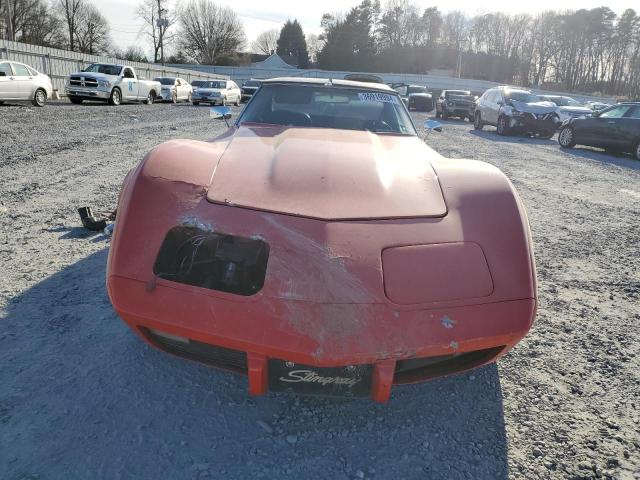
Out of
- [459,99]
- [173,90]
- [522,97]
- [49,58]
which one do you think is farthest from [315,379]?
[49,58]

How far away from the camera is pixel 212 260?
1812 mm

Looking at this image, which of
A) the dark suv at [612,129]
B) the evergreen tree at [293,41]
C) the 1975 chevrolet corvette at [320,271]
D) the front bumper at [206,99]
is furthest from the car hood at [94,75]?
the evergreen tree at [293,41]

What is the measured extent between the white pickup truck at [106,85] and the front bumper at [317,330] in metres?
18.6

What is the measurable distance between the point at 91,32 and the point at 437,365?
221 ft

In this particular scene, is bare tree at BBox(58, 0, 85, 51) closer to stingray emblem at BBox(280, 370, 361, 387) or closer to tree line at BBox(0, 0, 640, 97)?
tree line at BBox(0, 0, 640, 97)

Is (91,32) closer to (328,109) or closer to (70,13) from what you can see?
(70,13)

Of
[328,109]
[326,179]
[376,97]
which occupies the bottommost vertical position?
[326,179]

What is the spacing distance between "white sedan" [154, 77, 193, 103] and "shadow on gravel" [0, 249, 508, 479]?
74.9ft

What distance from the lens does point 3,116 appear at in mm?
11234

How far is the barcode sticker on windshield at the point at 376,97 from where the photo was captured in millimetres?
3535

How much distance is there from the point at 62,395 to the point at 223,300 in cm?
87

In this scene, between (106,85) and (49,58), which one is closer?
(106,85)

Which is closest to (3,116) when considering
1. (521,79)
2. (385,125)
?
(385,125)

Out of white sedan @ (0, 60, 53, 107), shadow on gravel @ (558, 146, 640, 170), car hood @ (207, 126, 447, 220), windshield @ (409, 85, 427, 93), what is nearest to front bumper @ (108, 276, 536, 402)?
car hood @ (207, 126, 447, 220)
